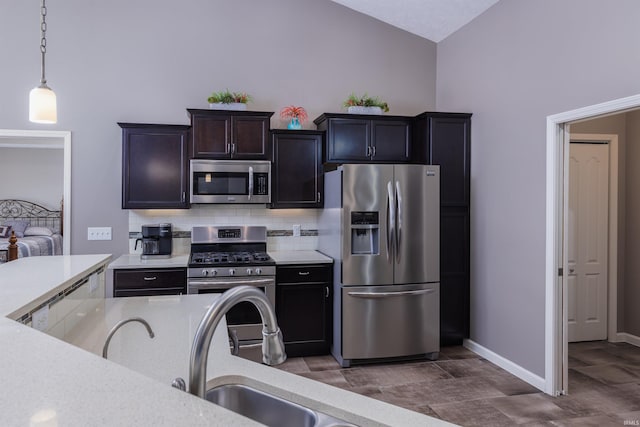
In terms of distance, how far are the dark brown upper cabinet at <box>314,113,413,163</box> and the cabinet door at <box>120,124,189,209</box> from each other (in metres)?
1.35

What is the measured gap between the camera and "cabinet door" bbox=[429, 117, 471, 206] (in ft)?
14.2

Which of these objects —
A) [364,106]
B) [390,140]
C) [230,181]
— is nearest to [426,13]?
[364,106]

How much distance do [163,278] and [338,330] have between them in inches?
61.8

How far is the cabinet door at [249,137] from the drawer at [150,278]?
3.90 feet

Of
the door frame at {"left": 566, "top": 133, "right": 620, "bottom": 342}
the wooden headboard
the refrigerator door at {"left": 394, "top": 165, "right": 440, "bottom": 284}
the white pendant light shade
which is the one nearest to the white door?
the door frame at {"left": 566, "top": 133, "right": 620, "bottom": 342}

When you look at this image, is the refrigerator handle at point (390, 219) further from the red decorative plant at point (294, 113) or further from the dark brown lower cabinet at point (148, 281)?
the dark brown lower cabinet at point (148, 281)

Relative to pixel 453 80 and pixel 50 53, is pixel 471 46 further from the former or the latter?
pixel 50 53

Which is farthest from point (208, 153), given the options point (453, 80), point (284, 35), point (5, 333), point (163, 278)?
point (5, 333)

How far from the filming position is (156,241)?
169 inches

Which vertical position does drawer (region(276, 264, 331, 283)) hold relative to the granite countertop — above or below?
below

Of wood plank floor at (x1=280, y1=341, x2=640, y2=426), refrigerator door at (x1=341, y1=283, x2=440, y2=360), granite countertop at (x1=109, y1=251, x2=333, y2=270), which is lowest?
wood plank floor at (x1=280, y1=341, x2=640, y2=426)

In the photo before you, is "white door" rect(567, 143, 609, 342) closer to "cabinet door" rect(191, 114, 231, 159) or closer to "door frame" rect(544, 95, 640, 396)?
"door frame" rect(544, 95, 640, 396)


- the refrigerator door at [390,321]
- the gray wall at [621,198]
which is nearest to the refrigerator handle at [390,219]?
the refrigerator door at [390,321]

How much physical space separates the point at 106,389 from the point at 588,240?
4.99 metres
